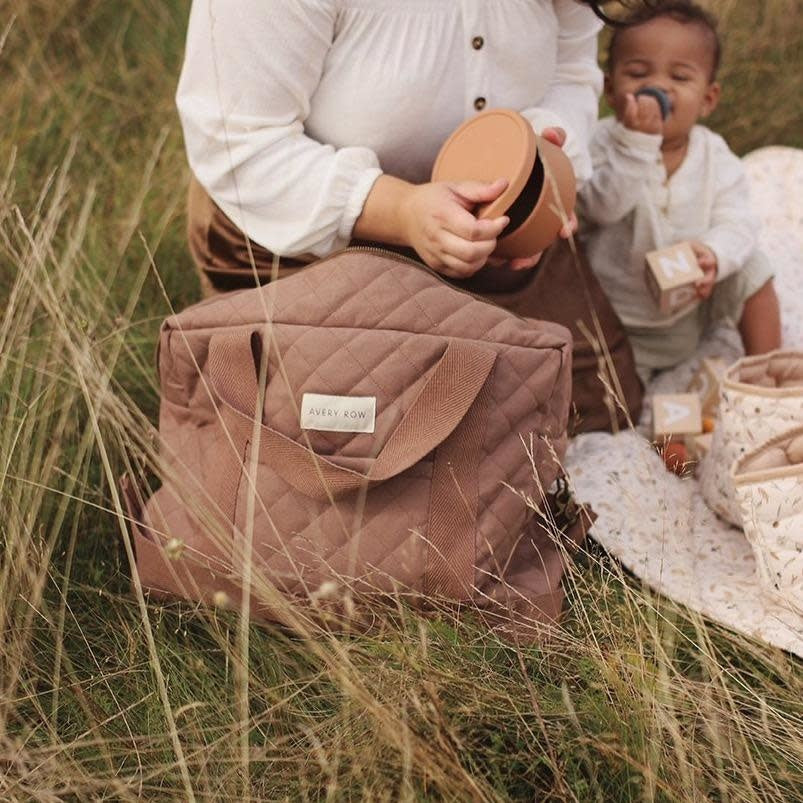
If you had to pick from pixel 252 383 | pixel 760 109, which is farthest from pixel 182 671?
pixel 760 109

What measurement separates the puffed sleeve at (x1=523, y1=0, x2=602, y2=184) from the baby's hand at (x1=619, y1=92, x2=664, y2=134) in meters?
0.11

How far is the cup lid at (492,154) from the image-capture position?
5.60 feet

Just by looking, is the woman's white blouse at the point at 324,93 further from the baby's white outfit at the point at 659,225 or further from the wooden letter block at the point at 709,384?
the wooden letter block at the point at 709,384

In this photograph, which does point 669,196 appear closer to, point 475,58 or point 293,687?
point 475,58

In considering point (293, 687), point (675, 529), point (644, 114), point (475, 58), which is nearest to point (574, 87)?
point (644, 114)

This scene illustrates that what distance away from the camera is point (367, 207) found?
1825 mm

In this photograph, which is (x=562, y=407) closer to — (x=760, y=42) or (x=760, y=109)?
(x=760, y=109)

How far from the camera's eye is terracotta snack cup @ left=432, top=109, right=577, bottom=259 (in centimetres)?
171

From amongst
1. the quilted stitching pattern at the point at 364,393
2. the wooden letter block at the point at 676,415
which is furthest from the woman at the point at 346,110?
the wooden letter block at the point at 676,415

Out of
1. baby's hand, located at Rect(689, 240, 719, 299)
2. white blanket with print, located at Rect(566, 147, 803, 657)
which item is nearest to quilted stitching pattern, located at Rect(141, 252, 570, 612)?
white blanket with print, located at Rect(566, 147, 803, 657)

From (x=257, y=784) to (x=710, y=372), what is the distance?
1.51 m

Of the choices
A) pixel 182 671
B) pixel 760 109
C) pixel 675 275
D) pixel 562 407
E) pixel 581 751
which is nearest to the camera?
pixel 581 751

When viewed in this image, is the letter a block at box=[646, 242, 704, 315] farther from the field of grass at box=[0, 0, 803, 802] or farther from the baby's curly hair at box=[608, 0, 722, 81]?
the field of grass at box=[0, 0, 803, 802]

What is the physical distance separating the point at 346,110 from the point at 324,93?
0.17ft
